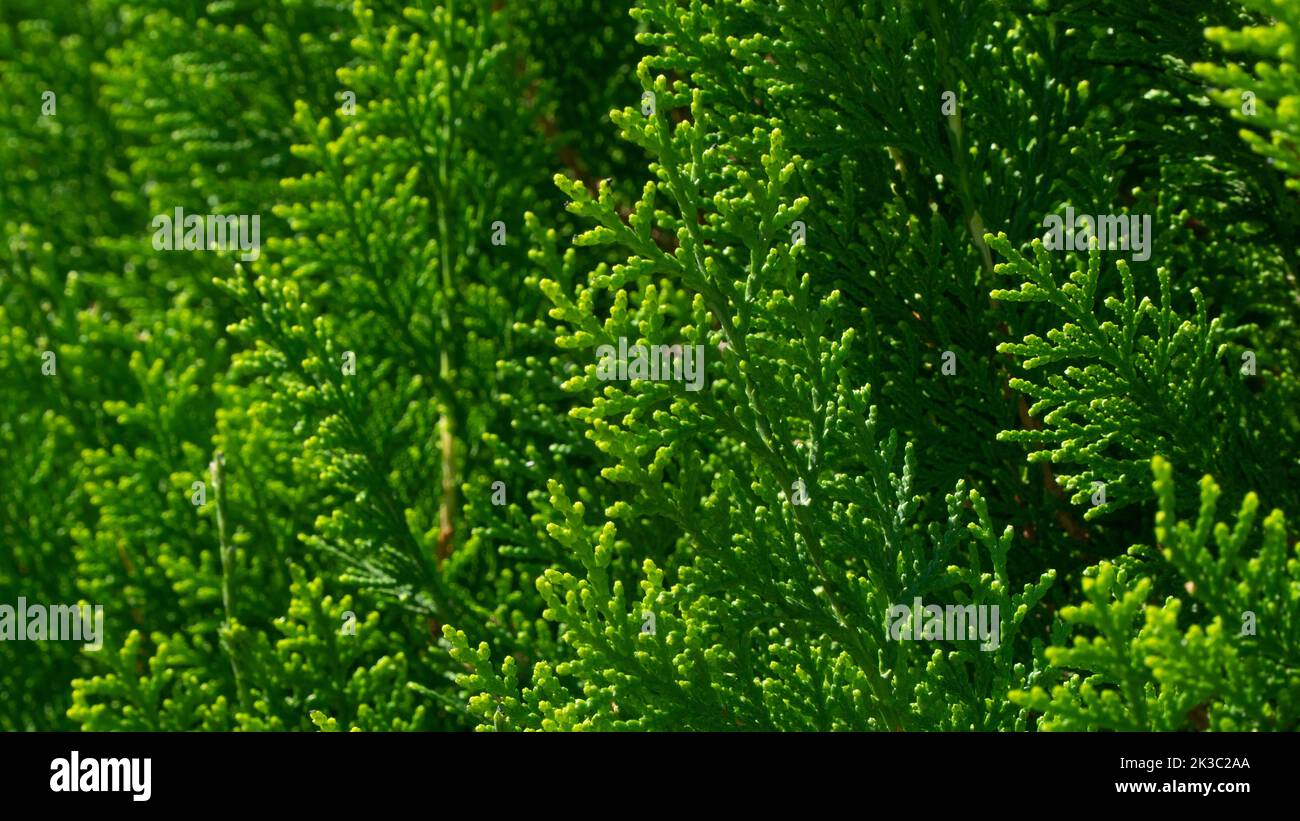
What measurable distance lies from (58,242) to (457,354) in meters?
2.88

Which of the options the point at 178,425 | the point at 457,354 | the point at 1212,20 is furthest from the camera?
the point at 178,425

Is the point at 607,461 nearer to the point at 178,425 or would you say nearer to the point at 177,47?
the point at 178,425

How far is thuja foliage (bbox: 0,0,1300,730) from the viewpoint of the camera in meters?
2.50

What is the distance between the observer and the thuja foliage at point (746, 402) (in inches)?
98.3

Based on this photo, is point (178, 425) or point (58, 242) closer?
point (178, 425)

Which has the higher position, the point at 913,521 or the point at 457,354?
the point at 457,354

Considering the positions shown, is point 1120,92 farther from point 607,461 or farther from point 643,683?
point 643,683

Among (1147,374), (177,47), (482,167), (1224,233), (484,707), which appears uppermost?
(177,47)

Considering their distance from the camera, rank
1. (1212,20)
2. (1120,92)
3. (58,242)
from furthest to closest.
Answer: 1. (58,242)
2. (1120,92)
3. (1212,20)

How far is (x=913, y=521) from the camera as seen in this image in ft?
10.1

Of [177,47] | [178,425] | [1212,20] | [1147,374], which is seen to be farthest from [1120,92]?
[177,47]

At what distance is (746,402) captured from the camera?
2604 mm

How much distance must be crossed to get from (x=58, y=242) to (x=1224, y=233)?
5.01 metres

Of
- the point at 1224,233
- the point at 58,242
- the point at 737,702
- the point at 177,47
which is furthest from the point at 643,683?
the point at 58,242
